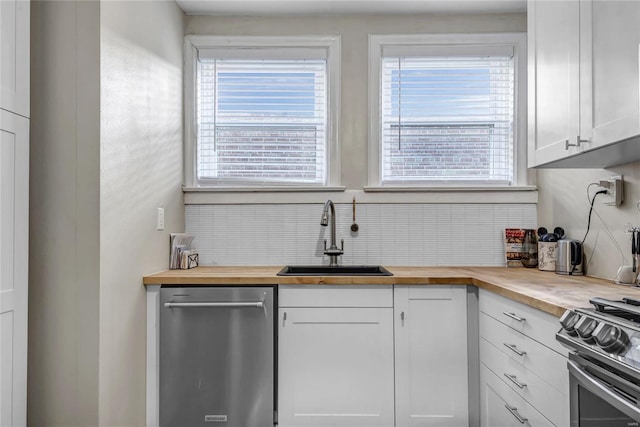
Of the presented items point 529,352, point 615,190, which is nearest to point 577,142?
point 615,190

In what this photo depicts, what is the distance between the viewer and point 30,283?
1.65 meters

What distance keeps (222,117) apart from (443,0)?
5.45 ft

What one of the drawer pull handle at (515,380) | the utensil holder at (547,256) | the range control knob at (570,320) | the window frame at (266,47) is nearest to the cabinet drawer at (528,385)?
the drawer pull handle at (515,380)

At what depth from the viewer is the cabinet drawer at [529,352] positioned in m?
1.29

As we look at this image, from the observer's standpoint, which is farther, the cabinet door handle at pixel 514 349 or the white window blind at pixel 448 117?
the white window blind at pixel 448 117

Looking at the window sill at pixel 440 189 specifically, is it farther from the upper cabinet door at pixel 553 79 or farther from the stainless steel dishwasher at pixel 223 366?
the stainless steel dishwasher at pixel 223 366

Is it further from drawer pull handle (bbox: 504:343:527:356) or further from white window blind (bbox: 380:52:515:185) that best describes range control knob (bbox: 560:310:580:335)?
white window blind (bbox: 380:52:515:185)

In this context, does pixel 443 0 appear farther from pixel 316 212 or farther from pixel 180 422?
pixel 180 422

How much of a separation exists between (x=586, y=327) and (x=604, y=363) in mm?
98

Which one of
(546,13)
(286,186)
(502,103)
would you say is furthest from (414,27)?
(286,186)

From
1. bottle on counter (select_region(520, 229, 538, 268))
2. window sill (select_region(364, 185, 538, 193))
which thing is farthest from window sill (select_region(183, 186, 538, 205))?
bottle on counter (select_region(520, 229, 538, 268))

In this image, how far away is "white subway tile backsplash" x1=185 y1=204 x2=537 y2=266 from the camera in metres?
2.63

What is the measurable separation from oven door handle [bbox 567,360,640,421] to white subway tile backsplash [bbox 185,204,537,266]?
1.50 metres

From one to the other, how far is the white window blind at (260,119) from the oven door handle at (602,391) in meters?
1.87
